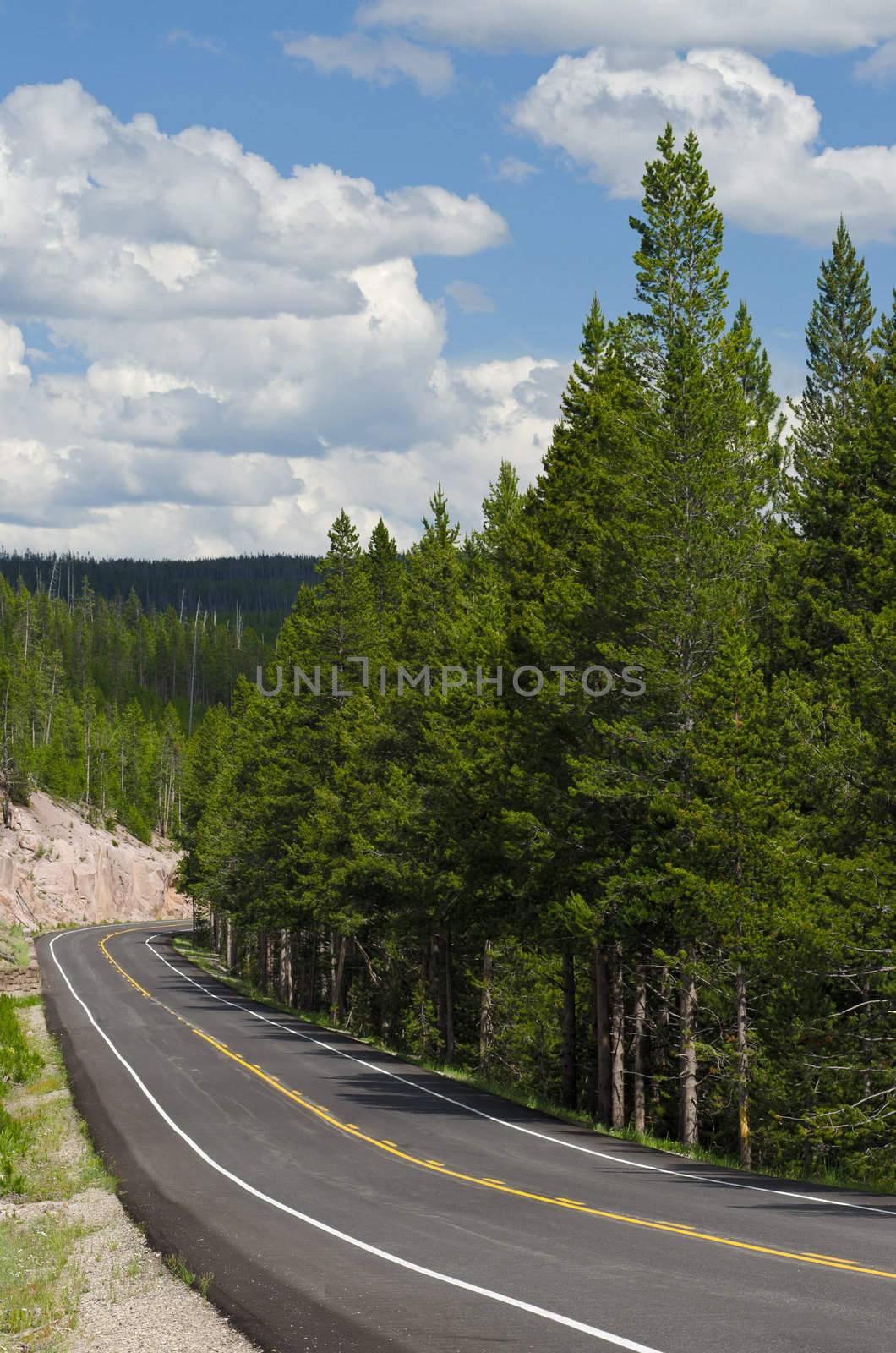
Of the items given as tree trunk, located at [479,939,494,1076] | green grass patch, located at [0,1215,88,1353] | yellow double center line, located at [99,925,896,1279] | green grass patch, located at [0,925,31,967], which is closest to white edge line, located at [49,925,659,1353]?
green grass patch, located at [0,1215,88,1353]

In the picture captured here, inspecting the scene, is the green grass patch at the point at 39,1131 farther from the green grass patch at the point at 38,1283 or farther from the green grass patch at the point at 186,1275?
the green grass patch at the point at 186,1275

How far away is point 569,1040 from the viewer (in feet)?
98.4

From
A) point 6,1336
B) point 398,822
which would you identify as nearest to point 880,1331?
point 6,1336

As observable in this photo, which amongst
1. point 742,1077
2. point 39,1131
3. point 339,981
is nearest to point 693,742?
point 742,1077

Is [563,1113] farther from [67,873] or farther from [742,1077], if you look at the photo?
[67,873]

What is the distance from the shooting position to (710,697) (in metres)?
22.1

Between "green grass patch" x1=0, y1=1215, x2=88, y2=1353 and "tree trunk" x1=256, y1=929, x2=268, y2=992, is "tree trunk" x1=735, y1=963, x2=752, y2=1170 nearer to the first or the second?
"green grass patch" x1=0, y1=1215, x2=88, y2=1353

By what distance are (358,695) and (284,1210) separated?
28.2 metres

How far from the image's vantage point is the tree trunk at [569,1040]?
2939 centimetres

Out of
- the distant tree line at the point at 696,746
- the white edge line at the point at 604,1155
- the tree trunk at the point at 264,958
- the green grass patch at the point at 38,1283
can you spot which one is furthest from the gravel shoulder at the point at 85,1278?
the tree trunk at the point at 264,958

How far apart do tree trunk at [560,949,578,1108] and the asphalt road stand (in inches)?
78.0

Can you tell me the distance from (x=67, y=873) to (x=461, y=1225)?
9752 cm

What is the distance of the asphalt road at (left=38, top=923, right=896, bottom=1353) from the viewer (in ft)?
33.8

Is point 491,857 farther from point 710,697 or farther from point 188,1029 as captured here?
point 188,1029
